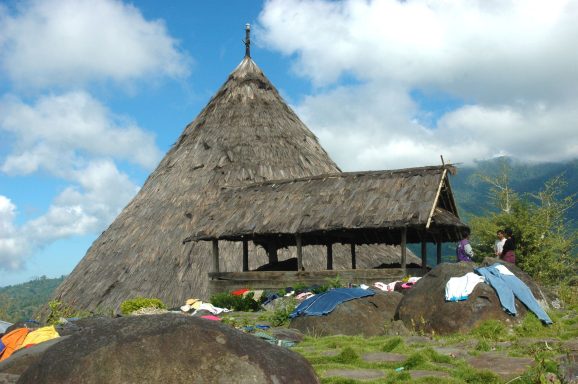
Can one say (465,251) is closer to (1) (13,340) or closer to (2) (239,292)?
(2) (239,292)

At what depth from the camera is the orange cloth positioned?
8.19m

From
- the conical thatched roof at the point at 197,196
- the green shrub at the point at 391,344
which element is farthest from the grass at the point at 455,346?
the conical thatched roof at the point at 197,196

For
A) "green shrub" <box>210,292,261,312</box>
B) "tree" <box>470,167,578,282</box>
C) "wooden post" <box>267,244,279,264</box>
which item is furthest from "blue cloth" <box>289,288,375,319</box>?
"tree" <box>470,167,578,282</box>

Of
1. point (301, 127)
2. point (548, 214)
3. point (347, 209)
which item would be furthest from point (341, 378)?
point (548, 214)

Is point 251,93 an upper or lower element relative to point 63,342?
upper

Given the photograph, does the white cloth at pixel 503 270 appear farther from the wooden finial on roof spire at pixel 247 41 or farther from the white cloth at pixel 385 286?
the wooden finial on roof spire at pixel 247 41

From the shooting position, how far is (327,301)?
37.7ft

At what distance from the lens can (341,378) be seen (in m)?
6.41

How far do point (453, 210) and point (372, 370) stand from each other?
40.9 ft

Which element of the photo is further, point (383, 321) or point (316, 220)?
point (316, 220)

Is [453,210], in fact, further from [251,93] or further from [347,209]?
[251,93]

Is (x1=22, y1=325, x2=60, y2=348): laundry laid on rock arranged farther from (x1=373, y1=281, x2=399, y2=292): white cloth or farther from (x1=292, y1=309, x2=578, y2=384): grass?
(x1=373, y1=281, x2=399, y2=292): white cloth

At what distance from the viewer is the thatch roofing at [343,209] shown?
15508 millimetres

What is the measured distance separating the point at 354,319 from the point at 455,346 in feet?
8.48
